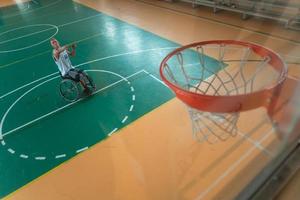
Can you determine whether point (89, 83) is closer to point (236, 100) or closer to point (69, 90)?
point (69, 90)

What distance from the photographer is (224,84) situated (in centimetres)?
259

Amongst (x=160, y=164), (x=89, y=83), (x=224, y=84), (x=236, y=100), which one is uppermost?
(x=236, y=100)

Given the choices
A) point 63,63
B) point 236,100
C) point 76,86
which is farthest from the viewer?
point 76,86

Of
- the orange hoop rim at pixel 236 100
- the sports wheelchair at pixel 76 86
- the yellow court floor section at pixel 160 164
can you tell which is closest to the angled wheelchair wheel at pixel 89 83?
the sports wheelchair at pixel 76 86

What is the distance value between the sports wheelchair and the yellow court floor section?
977mm

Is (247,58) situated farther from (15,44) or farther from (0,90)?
(15,44)

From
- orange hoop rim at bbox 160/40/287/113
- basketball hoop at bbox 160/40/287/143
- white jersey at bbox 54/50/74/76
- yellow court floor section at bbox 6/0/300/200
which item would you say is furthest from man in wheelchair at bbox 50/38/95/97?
orange hoop rim at bbox 160/40/287/113

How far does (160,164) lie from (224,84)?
1.00 metres

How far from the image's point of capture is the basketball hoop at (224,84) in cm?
150

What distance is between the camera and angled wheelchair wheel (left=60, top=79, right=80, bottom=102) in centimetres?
349

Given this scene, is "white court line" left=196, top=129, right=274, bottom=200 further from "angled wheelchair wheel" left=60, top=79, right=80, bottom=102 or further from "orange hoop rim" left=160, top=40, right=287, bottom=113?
"angled wheelchair wheel" left=60, top=79, right=80, bottom=102

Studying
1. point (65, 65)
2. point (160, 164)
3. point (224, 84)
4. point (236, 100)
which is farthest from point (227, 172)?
point (65, 65)

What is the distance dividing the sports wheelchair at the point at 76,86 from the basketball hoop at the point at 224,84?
122 cm

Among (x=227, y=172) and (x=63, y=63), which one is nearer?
(x=227, y=172)
